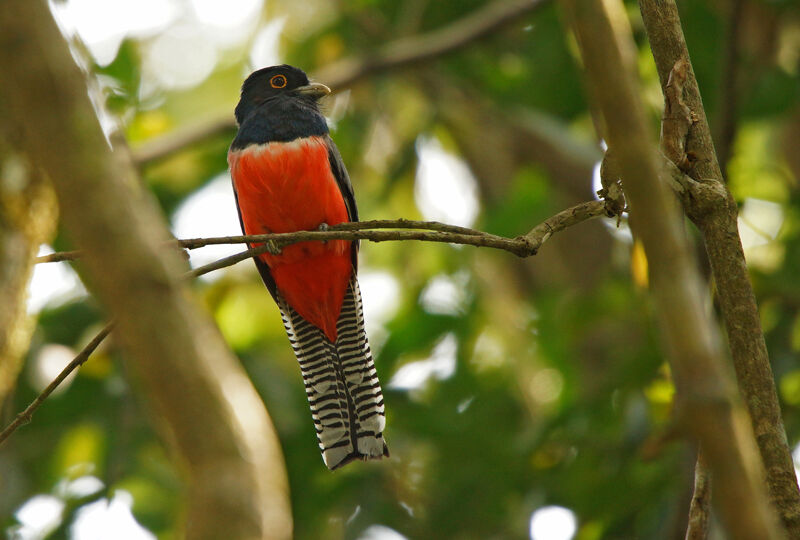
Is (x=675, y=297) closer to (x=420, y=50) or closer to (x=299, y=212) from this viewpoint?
(x=299, y=212)

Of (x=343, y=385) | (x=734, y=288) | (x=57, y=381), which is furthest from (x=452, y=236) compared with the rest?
(x=343, y=385)

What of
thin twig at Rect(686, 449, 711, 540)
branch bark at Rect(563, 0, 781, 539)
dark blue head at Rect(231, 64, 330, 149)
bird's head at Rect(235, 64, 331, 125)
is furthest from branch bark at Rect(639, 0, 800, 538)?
bird's head at Rect(235, 64, 331, 125)

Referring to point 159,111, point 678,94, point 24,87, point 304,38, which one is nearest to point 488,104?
point 304,38

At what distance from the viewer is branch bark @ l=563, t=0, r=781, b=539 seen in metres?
1.33

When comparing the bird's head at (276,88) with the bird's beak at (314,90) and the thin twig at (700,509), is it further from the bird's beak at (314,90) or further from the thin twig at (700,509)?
the thin twig at (700,509)

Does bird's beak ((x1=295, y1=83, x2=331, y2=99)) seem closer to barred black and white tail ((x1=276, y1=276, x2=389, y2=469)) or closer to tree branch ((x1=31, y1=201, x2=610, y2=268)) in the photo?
barred black and white tail ((x1=276, y1=276, x2=389, y2=469))

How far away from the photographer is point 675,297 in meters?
1.44

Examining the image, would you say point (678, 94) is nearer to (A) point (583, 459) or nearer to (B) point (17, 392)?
(A) point (583, 459)

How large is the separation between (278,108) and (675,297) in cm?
458

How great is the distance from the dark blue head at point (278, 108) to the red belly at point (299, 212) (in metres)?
0.13

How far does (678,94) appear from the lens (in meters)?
2.68

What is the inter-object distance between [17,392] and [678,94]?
19.3 ft

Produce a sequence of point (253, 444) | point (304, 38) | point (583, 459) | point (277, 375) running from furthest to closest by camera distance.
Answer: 1. point (304, 38)
2. point (277, 375)
3. point (583, 459)
4. point (253, 444)

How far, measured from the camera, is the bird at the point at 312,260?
199 inches
